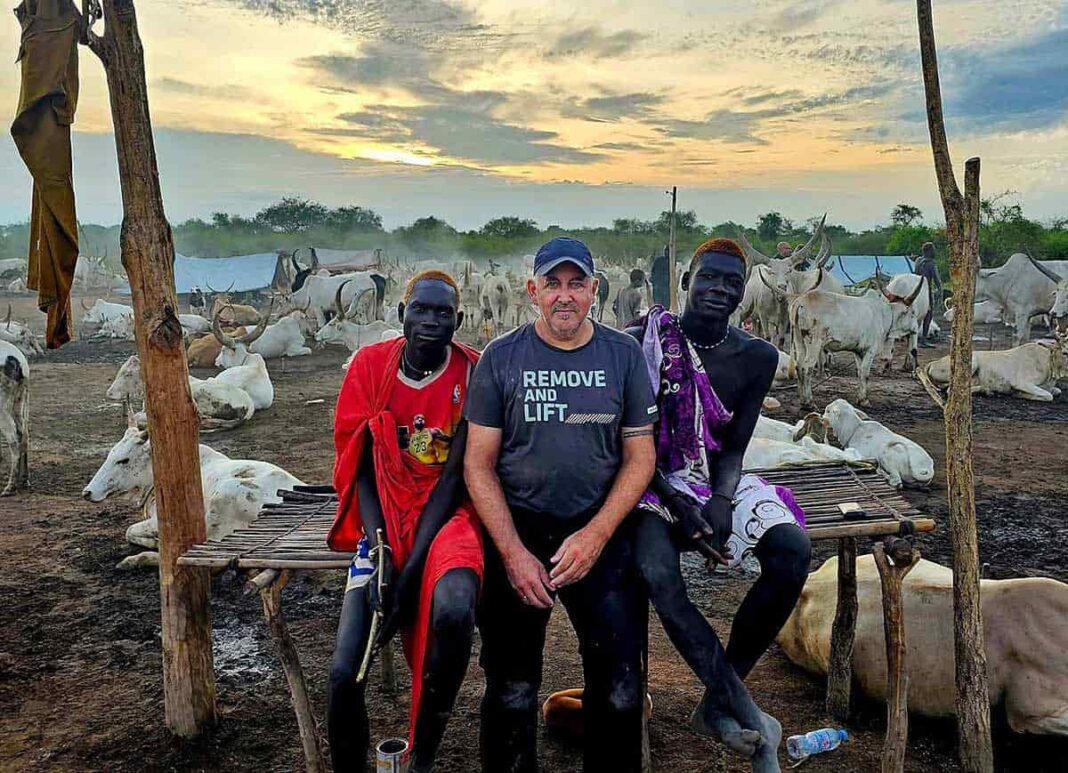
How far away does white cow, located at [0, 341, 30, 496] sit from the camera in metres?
7.79

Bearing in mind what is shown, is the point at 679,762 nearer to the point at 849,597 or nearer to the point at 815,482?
the point at 849,597

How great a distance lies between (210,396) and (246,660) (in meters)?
6.35

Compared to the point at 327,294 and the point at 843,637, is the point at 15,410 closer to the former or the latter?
the point at 843,637

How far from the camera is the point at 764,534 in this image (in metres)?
3.29

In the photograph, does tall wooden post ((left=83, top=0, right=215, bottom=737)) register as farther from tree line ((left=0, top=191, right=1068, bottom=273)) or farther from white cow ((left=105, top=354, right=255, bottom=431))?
tree line ((left=0, top=191, right=1068, bottom=273))

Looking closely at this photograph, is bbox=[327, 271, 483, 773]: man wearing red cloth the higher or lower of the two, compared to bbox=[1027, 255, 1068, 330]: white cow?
lower

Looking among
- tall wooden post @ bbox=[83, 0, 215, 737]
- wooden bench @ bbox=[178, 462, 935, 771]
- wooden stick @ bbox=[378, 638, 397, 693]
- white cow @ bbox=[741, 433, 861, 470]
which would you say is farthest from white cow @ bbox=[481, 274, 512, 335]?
tall wooden post @ bbox=[83, 0, 215, 737]

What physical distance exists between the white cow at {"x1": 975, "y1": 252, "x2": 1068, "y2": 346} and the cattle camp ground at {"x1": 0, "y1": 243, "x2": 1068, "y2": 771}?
667cm

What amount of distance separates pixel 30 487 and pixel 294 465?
243 cm

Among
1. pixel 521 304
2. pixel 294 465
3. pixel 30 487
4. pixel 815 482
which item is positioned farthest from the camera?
pixel 521 304

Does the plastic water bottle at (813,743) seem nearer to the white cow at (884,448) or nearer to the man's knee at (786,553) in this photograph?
the man's knee at (786,553)

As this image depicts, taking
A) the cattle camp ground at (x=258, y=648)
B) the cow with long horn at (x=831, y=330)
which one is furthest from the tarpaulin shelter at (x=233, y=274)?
the cow with long horn at (x=831, y=330)

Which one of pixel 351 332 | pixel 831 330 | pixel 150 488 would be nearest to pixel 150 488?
pixel 150 488

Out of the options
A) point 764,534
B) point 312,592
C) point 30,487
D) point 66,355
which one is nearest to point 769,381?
point 764,534
